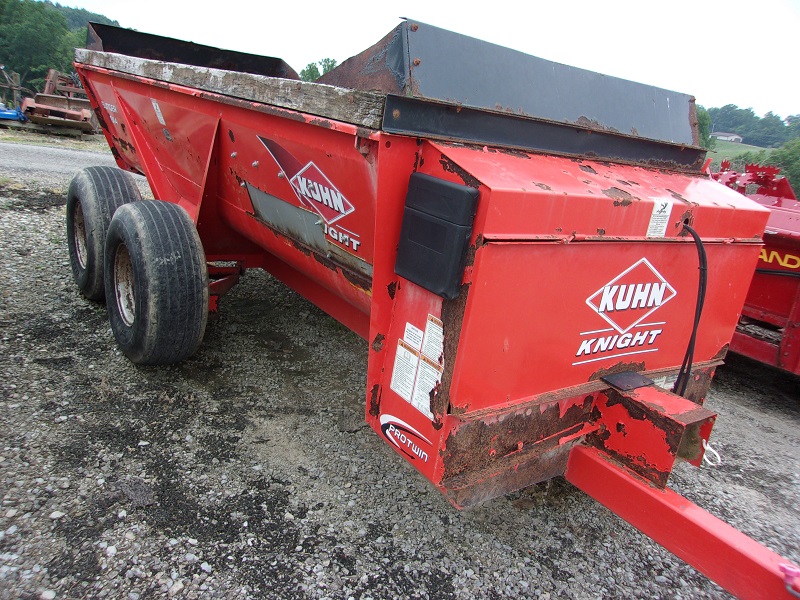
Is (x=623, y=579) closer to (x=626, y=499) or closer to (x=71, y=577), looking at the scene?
(x=626, y=499)

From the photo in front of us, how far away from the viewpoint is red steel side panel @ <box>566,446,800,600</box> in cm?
151

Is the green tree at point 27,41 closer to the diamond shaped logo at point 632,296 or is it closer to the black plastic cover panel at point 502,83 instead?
the black plastic cover panel at point 502,83

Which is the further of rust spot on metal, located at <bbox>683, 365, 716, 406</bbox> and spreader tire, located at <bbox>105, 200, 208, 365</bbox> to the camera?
spreader tire, located at <bbox>105, 200, 208, 365</bbox>

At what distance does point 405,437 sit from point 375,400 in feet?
0.65

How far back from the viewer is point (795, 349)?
148 inches

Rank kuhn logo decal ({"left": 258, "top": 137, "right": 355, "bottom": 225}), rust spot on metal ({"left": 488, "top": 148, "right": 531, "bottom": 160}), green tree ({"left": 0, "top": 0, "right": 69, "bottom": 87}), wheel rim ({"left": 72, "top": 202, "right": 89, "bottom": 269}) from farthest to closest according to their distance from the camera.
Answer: green tree ({"left": 0, "top": 0, "right": 69, "bottom": 87}), wheel rim ({"left": 72, "top": 202, "right": 89, "bottom": 269}), kuhn logo decal ({"left": 258, "top": 137, "right": 355, "bottom": 225}), rust spot on metal ({"left": 488, "top": 148, "right": 531, "bottom": 160})

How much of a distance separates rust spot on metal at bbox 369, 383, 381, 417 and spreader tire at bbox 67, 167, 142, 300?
8.12 feet

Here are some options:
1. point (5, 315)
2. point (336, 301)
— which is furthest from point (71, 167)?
point (336, 301)

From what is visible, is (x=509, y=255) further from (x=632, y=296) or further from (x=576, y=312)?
(x=632, y=296)

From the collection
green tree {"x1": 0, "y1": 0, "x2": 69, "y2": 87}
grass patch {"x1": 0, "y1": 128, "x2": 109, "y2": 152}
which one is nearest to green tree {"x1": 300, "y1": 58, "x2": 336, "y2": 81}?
grass patch {"x1": 0, "y1": 128, "x2": 109, "y2": 152}

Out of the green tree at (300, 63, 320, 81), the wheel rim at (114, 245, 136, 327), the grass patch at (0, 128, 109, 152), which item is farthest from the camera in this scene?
the grass patch at (0, 128, 109, 152)

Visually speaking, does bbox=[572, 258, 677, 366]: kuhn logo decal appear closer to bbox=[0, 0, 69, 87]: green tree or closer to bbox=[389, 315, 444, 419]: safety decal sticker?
bbox=[389, 315, 444, 419]: safety decal sticker

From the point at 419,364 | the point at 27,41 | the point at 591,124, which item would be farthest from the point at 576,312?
the point at 27,41

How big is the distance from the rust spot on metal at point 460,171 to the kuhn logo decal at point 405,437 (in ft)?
2.87
